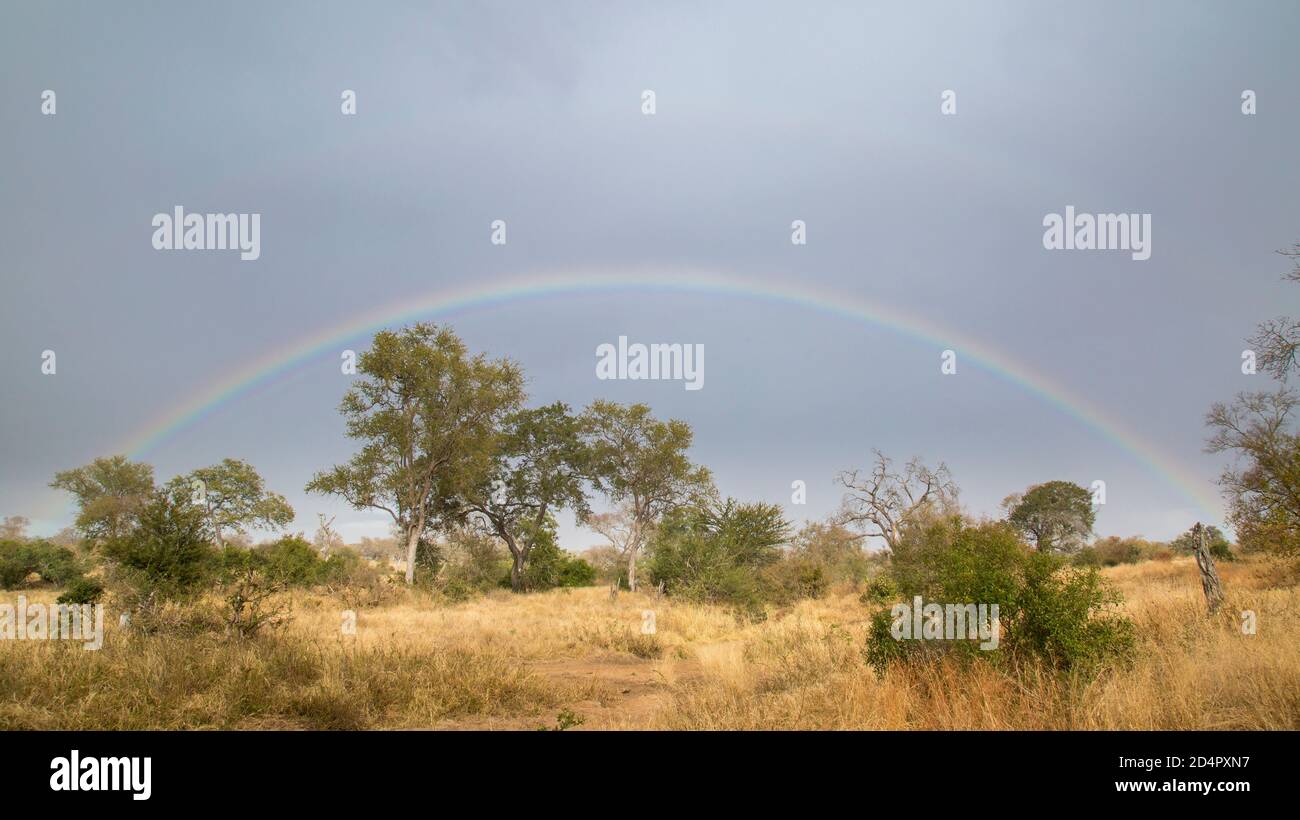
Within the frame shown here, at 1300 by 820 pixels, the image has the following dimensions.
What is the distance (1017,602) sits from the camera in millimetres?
8711

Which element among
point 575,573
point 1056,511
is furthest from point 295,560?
point 1056,511

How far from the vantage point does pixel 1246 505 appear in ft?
48.1

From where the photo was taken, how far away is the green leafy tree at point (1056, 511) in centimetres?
5500

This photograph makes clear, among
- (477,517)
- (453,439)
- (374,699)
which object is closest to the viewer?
(374,699)

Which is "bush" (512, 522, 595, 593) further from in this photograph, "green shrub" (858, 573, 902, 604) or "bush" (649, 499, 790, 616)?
"green shrub" (858, 573, 902, 604)

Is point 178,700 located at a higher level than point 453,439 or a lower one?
lower

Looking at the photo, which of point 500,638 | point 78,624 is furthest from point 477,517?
point 78,624

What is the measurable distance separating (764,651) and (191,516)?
41.8 feet

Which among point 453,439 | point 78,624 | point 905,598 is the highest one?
point 453,439

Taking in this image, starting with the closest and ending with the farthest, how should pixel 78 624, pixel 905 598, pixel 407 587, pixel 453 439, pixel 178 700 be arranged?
pixel 178 700 → pixel 905 598 → pixel 78 624 → pixel 407 587 → pixel 453 439

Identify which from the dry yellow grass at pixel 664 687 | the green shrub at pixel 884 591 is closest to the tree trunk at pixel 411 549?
the dry yellow grass at pixel 664 687

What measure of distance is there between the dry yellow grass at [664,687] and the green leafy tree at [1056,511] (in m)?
46.9
